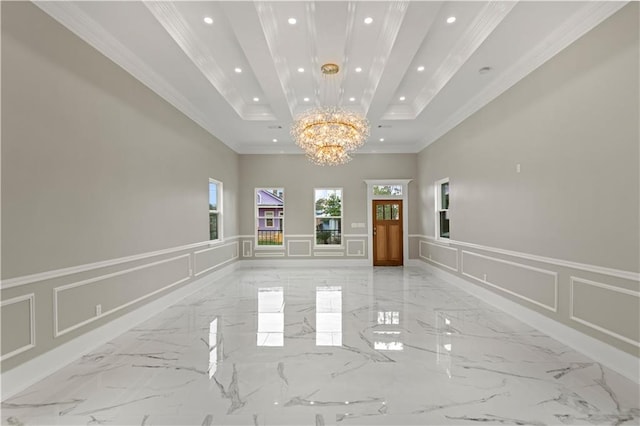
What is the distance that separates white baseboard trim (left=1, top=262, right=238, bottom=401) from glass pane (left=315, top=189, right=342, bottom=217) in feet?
16.2

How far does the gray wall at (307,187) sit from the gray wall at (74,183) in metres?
3.91

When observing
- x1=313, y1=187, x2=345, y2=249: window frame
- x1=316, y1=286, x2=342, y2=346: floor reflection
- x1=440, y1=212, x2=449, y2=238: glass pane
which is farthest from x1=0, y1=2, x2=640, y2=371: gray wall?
x1=313, y1=187, x2=345, y2=249: window frame

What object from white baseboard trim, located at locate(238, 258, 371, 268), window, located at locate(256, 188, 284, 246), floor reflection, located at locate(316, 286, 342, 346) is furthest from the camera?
window, located at locate(256, 188, 284, 246)

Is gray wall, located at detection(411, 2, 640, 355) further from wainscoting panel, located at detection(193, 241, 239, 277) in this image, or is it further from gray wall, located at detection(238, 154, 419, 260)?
wainscoting panel, located at detection(193, 241, 239, 277)

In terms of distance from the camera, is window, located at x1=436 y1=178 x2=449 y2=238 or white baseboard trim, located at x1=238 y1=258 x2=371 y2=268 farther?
white baseboard trim, located at x1=238 y1=258 x2=371 y2=268

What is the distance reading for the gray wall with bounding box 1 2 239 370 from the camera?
2.54 m

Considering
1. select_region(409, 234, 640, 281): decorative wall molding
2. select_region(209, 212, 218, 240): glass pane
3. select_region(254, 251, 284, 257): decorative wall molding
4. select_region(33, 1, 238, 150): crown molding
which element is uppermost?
select_region(33, 1, 238, 150): crown molding

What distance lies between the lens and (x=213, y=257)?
696 cm

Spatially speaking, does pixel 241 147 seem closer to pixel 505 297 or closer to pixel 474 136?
pixel 474 136

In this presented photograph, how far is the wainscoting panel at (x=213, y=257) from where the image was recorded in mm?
6125


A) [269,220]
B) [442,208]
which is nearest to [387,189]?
[442,208]

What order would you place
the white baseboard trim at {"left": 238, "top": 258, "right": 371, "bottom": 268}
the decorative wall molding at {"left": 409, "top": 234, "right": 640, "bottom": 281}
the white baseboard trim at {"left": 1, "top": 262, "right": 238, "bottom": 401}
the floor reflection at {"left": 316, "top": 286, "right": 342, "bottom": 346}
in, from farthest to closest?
the white baseboard trim at {"left": 238, "top": 258, "right": 371, "bottom": 268} < the floor reflection at {"left": 316, "top": 286, "right": 342, "bottom": 346} < the decorative wall molding at {"left": 409, "top": 234, "right": 640, "bottom": 281} < the white baseboard trim at {"left": 1, "top": 262, "right": 238, "bottom": 401}

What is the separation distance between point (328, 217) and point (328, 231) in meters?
0.40

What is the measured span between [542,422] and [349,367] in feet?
4.73
